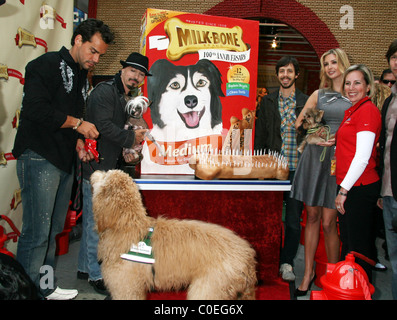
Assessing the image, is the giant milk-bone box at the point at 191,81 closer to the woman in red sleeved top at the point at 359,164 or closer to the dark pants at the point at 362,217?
the woman in red sleeved top at the point at 359,164

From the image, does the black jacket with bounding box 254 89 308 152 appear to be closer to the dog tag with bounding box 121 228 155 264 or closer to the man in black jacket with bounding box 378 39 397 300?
the man in black jacket with bounding box 378 39 397 300

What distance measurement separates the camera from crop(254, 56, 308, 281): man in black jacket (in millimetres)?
3215

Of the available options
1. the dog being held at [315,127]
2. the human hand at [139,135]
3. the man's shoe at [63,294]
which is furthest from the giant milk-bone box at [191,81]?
the man's shoe at [63,294]

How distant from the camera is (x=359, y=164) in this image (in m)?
2.25

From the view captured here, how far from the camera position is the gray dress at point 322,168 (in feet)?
9.07

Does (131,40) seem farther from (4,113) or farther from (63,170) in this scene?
(63,170)

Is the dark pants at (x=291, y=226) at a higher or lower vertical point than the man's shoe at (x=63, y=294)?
higher

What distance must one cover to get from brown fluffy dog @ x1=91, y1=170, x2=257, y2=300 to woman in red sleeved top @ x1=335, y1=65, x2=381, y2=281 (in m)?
0.92

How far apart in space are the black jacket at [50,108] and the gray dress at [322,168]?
73.6 inches

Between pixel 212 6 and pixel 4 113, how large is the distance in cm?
388

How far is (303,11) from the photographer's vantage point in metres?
5.40

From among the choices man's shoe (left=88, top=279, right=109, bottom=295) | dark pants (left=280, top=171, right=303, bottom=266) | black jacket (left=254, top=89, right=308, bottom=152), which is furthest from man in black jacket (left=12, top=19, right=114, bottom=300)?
dark pants (left=280, top=171, right=303, bottom=266)

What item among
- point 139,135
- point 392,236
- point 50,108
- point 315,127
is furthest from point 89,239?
point 392,236

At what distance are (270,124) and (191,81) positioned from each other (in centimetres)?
91
